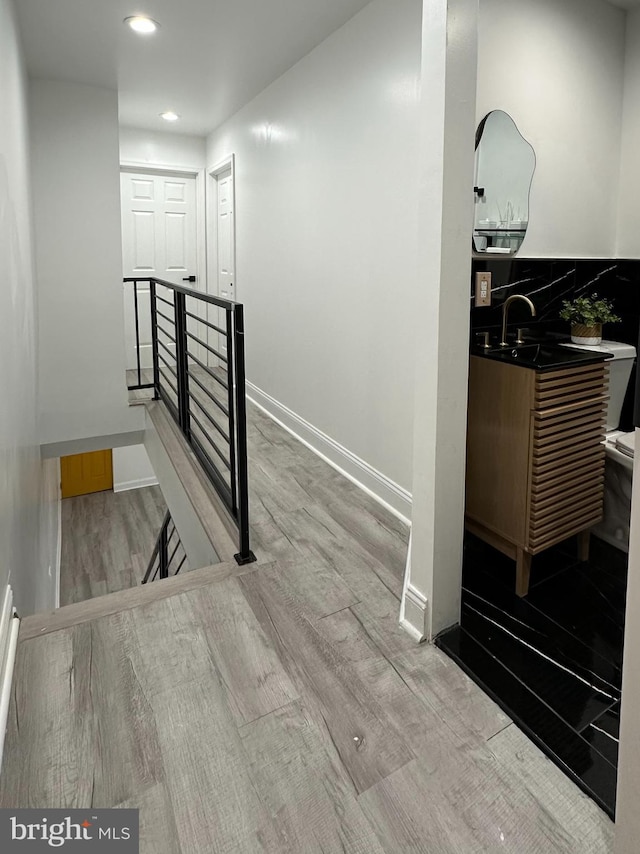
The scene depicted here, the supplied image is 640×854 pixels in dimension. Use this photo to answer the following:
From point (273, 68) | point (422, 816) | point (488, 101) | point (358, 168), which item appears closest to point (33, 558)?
point (422, 816)

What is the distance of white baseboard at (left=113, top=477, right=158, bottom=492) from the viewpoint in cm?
680

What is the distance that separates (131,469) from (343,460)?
4173 millimetres

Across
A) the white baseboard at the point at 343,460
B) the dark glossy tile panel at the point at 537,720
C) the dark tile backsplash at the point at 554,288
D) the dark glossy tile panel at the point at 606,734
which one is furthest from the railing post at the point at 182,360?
the dark glossy tile panel at the point at 606,734

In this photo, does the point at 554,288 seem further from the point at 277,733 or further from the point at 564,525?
the point at 277,733

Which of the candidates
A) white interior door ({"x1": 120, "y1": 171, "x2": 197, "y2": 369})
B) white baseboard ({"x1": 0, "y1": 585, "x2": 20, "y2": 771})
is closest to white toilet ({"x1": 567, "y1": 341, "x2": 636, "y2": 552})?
white baseboard ({"x1": 0, "y1": 585, "x2": 20, "y2": 771})

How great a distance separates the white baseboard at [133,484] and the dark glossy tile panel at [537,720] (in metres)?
5.47

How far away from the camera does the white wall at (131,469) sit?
22.0 ft

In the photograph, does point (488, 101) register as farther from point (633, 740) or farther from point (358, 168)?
point (633, 740)

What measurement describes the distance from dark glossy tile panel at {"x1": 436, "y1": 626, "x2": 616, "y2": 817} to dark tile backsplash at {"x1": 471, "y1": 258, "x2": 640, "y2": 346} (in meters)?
1.40

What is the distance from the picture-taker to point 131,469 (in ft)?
22.4

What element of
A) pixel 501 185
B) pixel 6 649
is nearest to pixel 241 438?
pixel 6 649

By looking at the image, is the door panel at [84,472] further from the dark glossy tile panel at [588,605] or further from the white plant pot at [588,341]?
the dark glossy tile panel at [588,605]

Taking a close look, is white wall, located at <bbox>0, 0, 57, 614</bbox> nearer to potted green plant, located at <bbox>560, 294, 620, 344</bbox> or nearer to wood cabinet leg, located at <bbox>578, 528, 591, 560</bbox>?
wood cabinet leg, located at <bbox>578, 528, 591, 560</bbox>

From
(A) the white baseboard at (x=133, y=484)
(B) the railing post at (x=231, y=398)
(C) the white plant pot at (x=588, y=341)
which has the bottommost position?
(A) the white baseboard at (x=133, y=484)
